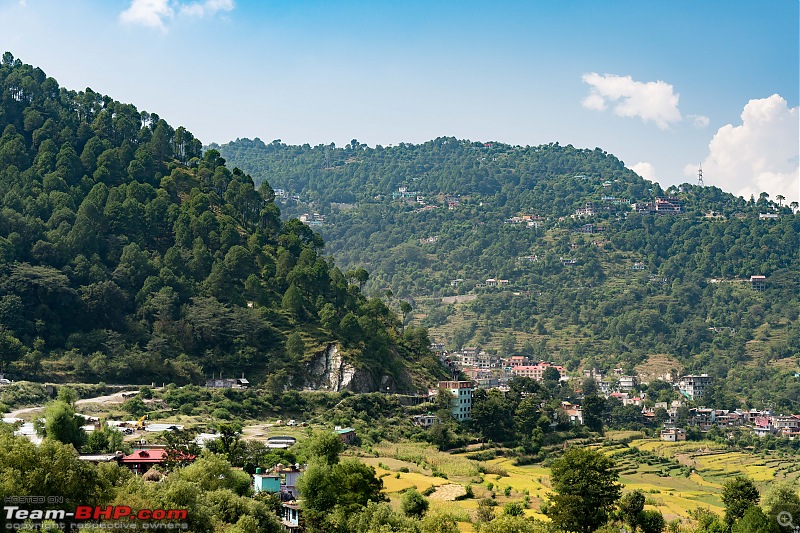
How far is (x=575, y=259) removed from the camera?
13812 centimetres

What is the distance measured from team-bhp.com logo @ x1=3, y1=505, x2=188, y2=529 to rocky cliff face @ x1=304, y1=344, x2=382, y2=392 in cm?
3735

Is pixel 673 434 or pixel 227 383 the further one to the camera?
pixel 673 434

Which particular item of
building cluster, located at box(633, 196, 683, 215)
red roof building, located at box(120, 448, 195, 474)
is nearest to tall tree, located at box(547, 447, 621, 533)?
red roof building, located at box(120, 448, 195, 474)

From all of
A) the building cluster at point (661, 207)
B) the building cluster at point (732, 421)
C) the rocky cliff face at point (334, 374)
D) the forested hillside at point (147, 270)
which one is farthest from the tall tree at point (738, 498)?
the building cluster at point (661, 207)

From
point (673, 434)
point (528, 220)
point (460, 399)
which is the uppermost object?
point (528, 220)

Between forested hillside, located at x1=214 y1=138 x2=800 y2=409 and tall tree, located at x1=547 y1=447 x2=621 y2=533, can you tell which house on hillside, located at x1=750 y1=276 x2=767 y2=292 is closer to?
forested hillside, located at x1=214 y1=138 x2=800 y2=409

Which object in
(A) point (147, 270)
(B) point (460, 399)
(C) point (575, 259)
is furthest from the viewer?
(C) point (575, 259)

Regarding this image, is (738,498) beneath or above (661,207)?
beneath

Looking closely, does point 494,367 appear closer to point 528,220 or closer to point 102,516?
point 528,220

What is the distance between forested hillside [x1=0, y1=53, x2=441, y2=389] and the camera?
59.5m

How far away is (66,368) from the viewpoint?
5616cm

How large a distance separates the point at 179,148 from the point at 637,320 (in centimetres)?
5738
